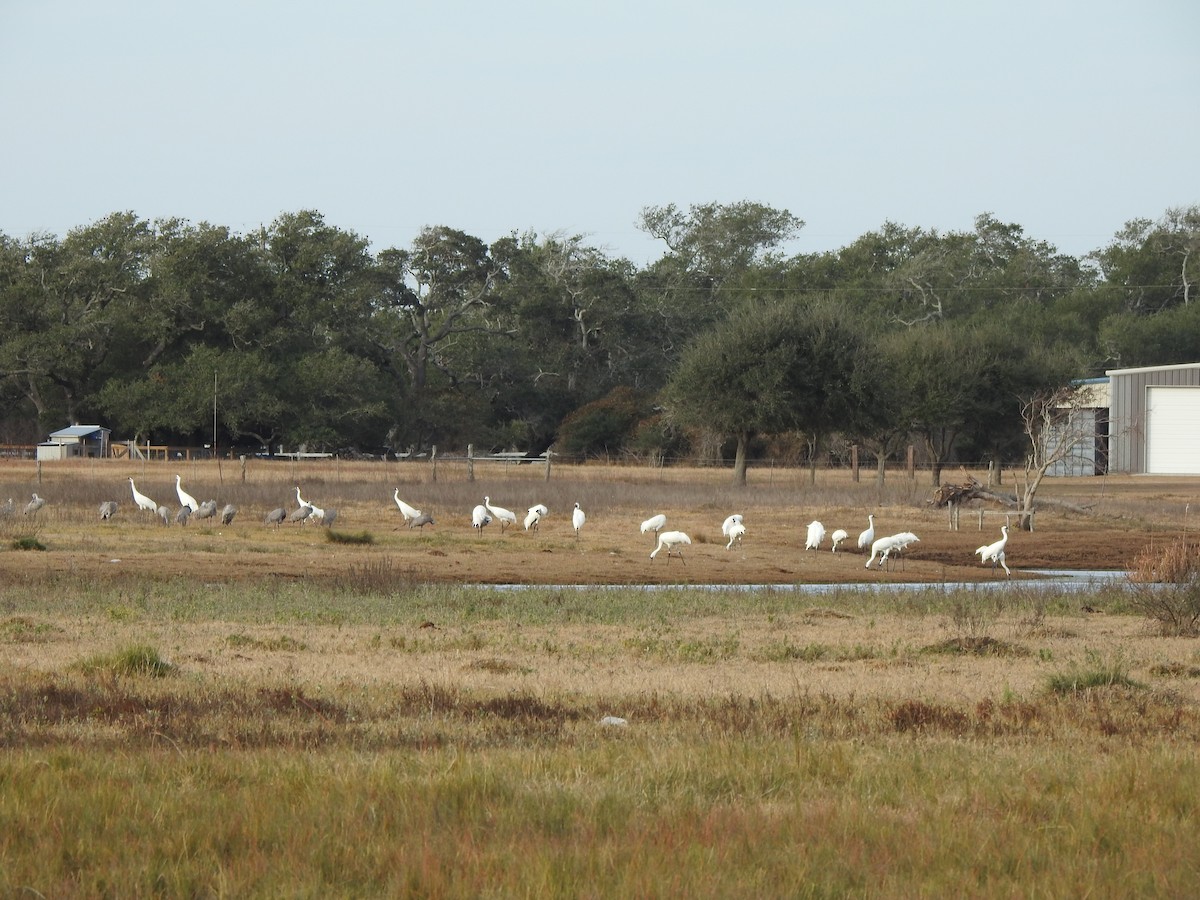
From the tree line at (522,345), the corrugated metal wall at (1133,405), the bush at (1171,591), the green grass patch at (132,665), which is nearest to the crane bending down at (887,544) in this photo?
the bush at (1171,591)

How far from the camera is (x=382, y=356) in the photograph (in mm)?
76750

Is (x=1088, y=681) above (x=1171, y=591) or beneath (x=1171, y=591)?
beneath

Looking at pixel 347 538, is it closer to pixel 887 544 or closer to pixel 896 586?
pixel 887 544

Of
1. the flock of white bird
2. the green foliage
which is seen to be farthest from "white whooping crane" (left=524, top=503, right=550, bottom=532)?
the green foliage

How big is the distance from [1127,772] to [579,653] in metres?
6.93

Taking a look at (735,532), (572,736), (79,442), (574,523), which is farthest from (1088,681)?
(79,442)

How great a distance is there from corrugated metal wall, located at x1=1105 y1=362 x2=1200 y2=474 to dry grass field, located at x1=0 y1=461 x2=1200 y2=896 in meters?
50.6

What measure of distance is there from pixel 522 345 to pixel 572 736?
244 feet

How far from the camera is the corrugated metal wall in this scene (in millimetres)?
68812

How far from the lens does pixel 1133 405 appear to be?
69750 mm

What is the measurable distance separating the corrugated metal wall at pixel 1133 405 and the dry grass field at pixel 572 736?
166 feet

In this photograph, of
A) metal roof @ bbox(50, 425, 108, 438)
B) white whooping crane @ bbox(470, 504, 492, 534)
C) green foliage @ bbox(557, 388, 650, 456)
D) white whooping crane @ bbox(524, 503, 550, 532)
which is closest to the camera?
white whooping crane @ bbox(470, 504, 492, 534)

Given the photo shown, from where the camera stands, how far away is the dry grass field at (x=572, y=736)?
599 cm

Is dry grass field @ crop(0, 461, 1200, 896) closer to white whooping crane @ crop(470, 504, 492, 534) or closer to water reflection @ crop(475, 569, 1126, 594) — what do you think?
water reflection @ crop(475, 569, 1126, 594)
